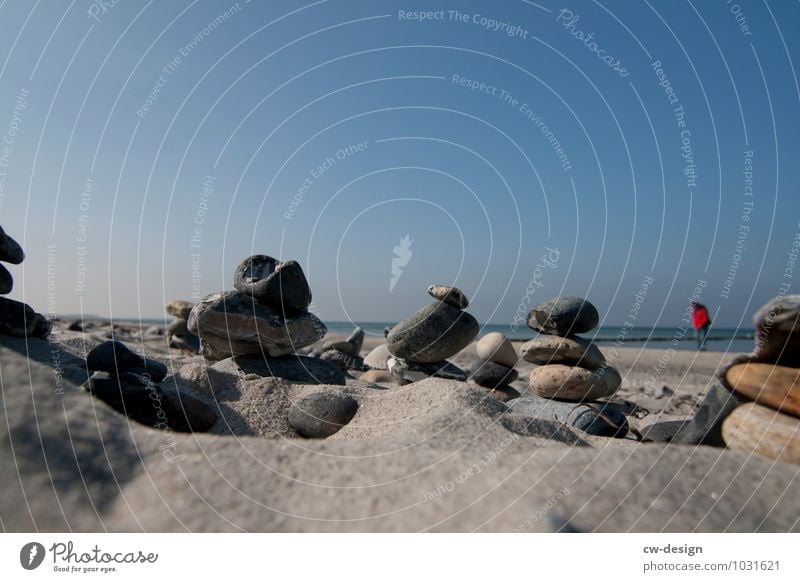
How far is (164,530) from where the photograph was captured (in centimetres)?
187

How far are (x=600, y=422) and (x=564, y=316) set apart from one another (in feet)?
6.49

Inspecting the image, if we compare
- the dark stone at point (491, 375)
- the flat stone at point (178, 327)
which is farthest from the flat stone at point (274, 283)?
the flat stone at point (178, 327)

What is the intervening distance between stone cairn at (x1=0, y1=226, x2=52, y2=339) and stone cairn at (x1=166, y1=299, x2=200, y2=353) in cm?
589

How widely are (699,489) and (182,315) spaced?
35.5ft

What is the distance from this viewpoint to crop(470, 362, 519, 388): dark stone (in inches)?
298

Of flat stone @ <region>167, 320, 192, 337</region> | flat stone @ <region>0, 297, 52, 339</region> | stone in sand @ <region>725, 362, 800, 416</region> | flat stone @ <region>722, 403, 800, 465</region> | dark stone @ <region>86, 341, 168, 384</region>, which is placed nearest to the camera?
flat stone @ <region>722, 403, 800, 465</region>

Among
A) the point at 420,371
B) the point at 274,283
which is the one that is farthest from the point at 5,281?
Answer: the point at 420,371

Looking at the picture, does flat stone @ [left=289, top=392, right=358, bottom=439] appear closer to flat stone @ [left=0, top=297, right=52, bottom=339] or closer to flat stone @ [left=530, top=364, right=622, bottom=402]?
flat stone @ [left=0, top=297, right=52, bottom=339]

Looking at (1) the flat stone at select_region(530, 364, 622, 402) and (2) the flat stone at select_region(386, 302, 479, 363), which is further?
(2) the flat stone at select_region(386, 302, 479, 363)

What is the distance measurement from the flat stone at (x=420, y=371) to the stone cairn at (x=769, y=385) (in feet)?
14.5

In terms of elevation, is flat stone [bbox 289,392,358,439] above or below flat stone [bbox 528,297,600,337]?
below

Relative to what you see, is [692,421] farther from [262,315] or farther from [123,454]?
[262,315]

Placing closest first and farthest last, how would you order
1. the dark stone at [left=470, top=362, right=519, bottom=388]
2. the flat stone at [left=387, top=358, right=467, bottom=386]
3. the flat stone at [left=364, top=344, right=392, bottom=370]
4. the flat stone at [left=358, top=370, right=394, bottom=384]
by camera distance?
the flat stone at [left=387, top=358, right=467, bottom=386], the dark stone at [left=470, top=362, right=519, bottom=388], the flat stone at [left=358, top=370, right=394, bottom=384], the flat stone at [left=364, top=344, right=392, bottom=370]

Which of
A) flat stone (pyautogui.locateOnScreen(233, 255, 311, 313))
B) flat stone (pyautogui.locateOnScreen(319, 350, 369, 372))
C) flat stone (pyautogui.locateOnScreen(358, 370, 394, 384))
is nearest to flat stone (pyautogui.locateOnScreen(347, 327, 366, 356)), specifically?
flat stone (pyautogui.locateOnScreen(319, 350, 369, 372))
